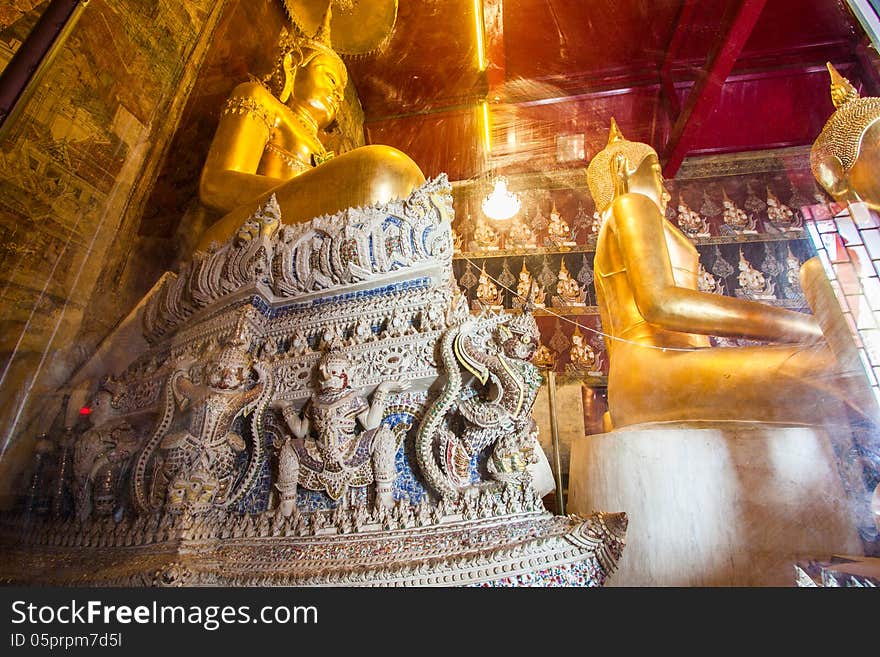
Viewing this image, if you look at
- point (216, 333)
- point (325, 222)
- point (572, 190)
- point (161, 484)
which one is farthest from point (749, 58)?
point (161, 484)

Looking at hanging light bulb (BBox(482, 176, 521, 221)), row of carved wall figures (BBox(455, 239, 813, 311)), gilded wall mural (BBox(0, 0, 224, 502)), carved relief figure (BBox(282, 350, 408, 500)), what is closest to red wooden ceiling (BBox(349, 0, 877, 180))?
hanging light bulb (BBox(482, 176, 521, 221))

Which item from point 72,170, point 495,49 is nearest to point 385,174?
point 72,170

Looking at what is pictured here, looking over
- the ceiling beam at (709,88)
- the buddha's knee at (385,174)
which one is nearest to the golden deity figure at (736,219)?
the ceiling beam at (709,88)

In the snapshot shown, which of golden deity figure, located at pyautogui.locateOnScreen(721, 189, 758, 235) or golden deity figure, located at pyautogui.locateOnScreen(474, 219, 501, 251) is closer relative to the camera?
golden deity figure, located at pyautogui.locateOnScreen(721, 189, 758, 235)

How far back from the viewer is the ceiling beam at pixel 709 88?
1832mm

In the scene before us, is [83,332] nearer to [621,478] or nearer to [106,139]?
[106,139]

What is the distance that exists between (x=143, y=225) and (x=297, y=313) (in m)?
0.88

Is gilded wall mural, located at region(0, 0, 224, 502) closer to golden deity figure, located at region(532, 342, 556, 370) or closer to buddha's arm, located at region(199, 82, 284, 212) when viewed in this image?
buddha's arm, located at region(199, 82, 284, 212)

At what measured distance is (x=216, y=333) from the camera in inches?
38.6

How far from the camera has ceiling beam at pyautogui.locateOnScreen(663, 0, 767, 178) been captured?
1832mm

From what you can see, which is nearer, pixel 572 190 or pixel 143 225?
pixel 143 225

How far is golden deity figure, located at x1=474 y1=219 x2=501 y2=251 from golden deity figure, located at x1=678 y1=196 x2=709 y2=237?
1249 millimetres

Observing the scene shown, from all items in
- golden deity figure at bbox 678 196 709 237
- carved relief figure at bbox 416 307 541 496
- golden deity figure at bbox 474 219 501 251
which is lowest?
carved relief figure at bbox 416 307 541 496

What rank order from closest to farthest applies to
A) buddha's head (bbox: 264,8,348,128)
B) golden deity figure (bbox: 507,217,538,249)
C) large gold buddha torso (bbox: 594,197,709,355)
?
1. large gold buddha torso (bbox: 594,197,709,355)
2. buddha's head (bbox: 264,8,348,128)
3. golden deity figure (bbox: 507,217,538,249)
